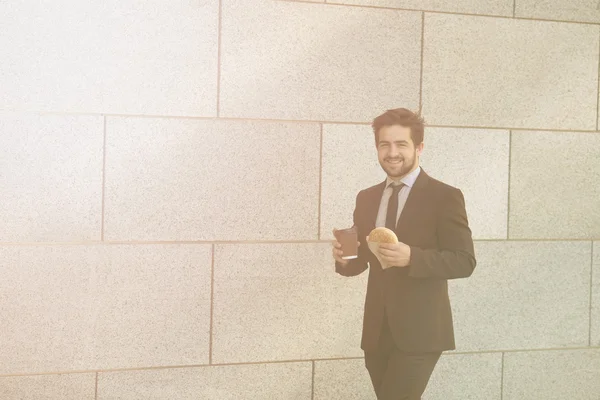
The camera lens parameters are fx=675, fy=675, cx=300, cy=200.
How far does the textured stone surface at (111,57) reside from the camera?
193 inches

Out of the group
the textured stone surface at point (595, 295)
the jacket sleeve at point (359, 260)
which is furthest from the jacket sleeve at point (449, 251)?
the textured stone surface at point (595, 295)

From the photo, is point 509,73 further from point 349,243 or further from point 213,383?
point 213,383

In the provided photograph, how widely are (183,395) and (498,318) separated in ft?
8.84

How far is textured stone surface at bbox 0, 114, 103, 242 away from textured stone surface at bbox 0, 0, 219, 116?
15 cm

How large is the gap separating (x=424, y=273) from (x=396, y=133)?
3.06 feet

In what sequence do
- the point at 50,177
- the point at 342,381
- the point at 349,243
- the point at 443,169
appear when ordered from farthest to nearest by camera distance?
the point at 443,169
the point at 342,381
the point at 50,177
the point at 349,243

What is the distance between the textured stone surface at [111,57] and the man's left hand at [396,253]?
196 centimetres

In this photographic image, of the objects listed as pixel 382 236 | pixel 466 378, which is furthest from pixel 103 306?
pixel 466 378

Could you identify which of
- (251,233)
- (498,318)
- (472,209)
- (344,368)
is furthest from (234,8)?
(498,318)

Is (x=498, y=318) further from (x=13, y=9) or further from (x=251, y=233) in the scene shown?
(x=13, y=9)

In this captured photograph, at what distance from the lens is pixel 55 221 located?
4.96 m

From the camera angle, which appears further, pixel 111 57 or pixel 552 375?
pixel 552 375

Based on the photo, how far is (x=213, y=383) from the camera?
5234mm

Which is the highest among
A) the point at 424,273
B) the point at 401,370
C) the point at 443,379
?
the point at 424,273
